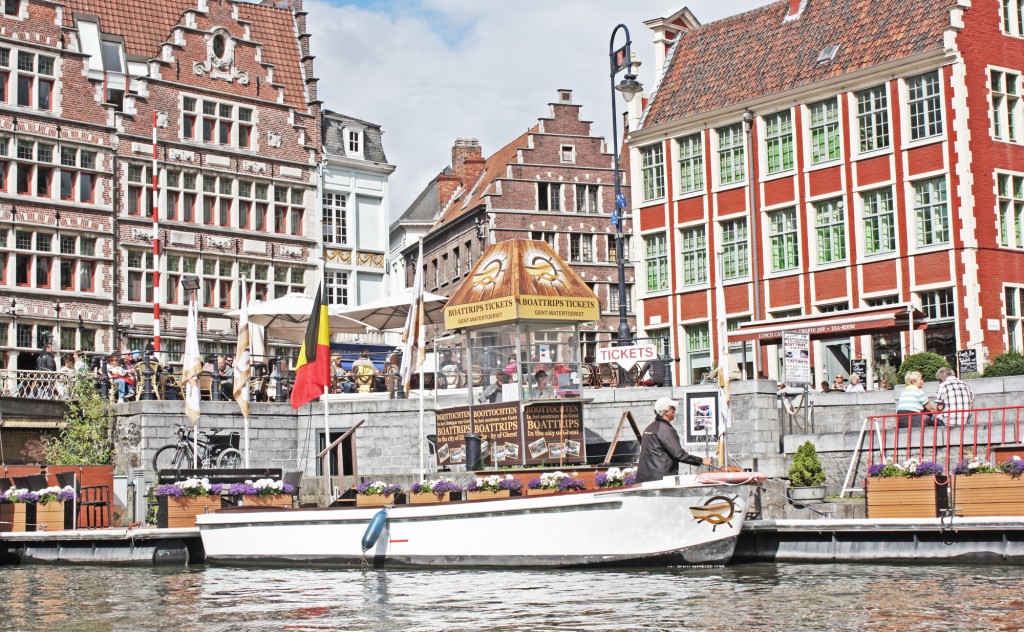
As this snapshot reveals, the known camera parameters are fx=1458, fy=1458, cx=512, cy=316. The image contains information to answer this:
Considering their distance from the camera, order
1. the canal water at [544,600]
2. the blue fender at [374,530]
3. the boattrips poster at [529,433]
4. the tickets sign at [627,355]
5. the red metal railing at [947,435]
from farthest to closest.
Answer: the tickets sign at [627,355] → the boattrips poster at [529,433] → the red metal railing at [947,435] → the blue fender at [374,530] → the canal water at [544,600]

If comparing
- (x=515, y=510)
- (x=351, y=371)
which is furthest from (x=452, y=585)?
(x=351, y=371)

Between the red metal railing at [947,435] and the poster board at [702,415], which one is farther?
the poster board at [702,415]

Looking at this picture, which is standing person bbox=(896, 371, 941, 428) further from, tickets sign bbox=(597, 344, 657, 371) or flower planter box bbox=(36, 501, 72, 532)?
flower planter box bbox=(36, 501, 72, 532)

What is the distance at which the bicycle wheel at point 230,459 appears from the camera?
92.1ft

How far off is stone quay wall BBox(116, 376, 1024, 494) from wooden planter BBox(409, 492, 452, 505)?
4.35 metres

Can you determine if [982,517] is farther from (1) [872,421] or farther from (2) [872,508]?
(1) [872,421]

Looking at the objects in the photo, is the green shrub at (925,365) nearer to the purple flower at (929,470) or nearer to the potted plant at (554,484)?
the purple flower at (929,470)

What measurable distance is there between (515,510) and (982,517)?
18.4 ft

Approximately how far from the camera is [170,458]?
28.0m

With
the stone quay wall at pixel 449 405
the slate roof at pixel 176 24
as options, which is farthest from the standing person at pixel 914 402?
the slate roof at pixel 176 24

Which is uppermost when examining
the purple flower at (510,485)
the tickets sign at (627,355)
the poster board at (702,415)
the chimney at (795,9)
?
the chimney at (795,9)

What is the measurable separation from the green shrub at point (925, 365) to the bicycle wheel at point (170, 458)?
44.1 ft

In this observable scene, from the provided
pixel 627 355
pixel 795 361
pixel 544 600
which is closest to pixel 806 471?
pixel 795 361

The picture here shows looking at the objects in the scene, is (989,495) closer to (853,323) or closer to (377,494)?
(377,494)
